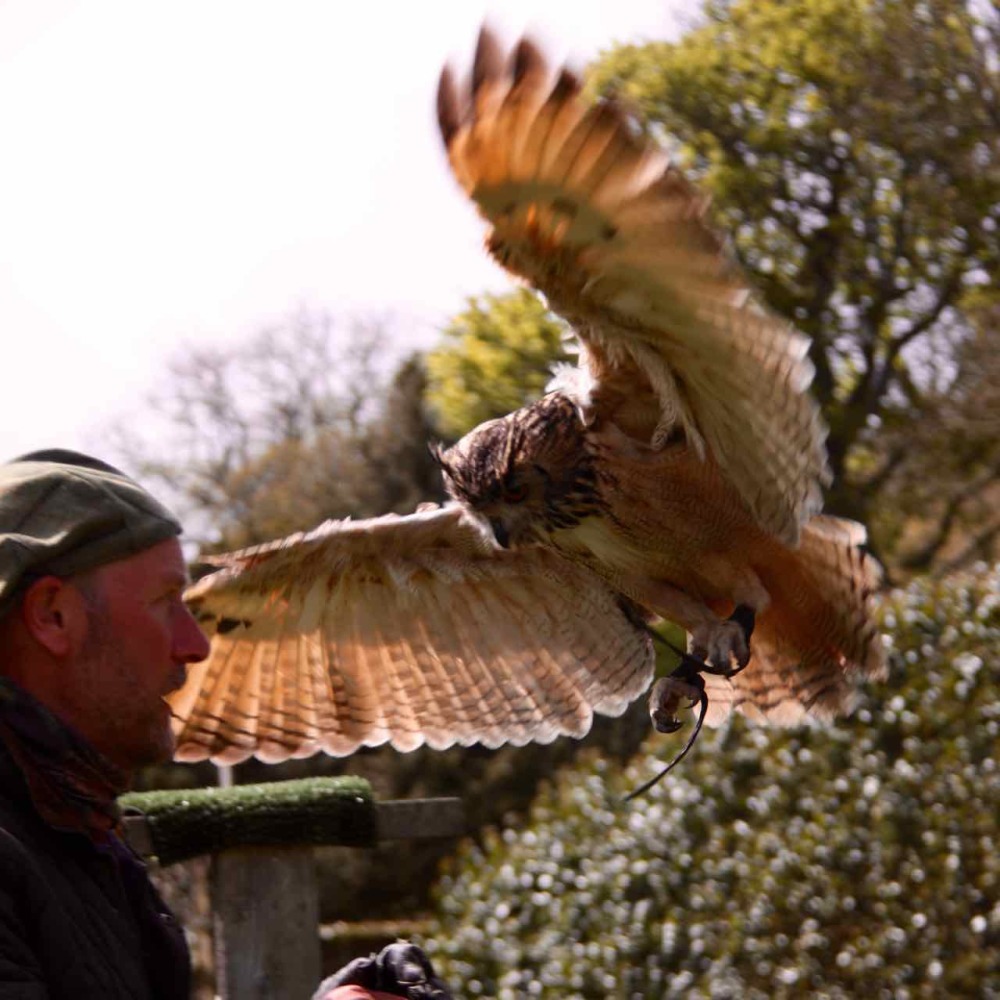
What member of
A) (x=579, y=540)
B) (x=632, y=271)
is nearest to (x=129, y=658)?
(x=632, y=271)

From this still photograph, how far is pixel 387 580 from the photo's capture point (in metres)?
4.75

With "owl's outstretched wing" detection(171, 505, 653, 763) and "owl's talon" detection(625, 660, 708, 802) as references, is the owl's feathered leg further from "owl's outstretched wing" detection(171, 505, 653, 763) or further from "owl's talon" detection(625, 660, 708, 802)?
"owl's outstretched wing" detection(171, 505, 653, 763)

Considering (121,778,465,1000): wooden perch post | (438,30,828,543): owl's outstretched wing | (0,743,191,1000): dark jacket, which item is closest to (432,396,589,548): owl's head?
(438,30,828,543): owl's outstretched wing

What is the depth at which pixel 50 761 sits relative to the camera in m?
1.98

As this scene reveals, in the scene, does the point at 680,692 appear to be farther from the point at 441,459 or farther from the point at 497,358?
the point at 497,358

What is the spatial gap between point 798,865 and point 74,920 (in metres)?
4.82

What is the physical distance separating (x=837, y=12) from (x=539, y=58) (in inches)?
550

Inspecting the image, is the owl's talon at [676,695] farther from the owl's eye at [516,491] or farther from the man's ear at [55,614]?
the man's ear at [55,614]

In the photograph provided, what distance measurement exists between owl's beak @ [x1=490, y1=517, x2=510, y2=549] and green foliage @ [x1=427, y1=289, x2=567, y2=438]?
404 inches

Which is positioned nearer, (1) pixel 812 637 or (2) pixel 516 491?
(2) pixel 516 491

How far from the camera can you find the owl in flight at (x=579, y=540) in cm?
320

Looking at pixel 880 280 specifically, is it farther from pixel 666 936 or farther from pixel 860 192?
pixel 666 936

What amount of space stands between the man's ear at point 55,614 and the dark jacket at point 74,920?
0.15m

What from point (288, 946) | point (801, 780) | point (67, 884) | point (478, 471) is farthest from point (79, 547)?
point (801, 780)
